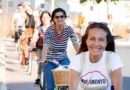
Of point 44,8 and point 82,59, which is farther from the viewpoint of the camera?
point 44,8

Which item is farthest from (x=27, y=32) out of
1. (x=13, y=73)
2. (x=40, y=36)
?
(x=40, y=36)

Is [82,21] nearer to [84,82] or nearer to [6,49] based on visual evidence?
[6,49]

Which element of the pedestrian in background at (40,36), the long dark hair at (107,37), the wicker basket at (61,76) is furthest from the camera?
the pedestrian in background at (40,36)

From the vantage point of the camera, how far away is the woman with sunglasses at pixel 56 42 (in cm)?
706

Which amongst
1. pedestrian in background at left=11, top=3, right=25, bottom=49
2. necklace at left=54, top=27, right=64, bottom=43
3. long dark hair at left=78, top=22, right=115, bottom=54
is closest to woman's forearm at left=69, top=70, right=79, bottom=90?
long dark hair at left=78, top=22, right=115, bottom=54

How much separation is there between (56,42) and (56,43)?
0.01 m

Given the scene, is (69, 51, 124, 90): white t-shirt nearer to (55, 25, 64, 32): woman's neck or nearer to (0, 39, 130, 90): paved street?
(55, 25, 64, 32): woman's neck

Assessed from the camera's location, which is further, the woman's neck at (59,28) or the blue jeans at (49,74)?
the woman's neck at (59,28)

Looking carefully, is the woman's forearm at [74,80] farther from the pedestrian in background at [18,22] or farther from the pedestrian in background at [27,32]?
the pedestrian in background at [27,32]

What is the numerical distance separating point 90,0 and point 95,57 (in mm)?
23714

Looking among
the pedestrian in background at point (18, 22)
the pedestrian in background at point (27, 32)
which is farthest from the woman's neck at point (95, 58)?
the pedestrian in background at point (27, 32)

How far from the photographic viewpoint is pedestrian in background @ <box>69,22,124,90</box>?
372 centimetres

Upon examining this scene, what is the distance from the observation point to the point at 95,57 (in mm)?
3789

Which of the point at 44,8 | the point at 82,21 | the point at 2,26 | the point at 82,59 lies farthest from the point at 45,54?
the point at 82,21
